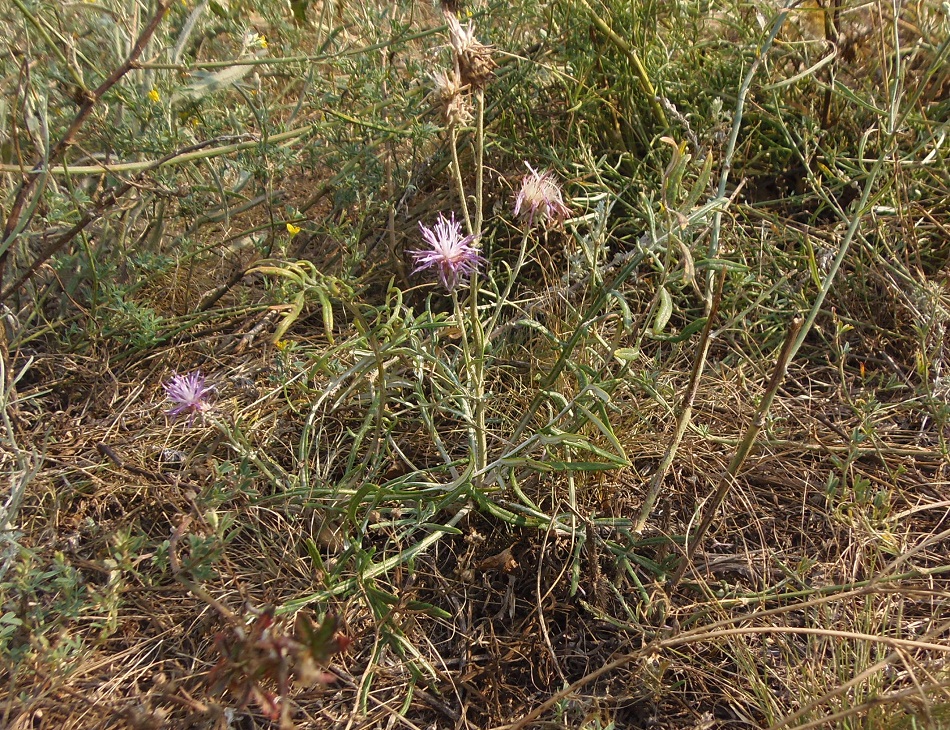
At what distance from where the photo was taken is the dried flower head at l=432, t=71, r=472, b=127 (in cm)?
123

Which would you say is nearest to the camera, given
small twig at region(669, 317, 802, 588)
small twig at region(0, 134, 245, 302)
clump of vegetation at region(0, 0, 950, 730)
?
small twig at region(669, 317, 802, 588)

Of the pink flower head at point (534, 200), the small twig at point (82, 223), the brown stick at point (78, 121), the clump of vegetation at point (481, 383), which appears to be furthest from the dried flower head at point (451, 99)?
the small twig at point (82, 223)

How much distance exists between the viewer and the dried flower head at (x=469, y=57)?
1.21 meters

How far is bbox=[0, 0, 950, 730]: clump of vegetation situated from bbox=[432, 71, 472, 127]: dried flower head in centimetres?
1

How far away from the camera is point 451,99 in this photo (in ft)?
4.05

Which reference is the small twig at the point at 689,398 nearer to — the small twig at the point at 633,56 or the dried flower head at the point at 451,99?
the dried flower head at the point at 451,99

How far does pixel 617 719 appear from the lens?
1.38 m

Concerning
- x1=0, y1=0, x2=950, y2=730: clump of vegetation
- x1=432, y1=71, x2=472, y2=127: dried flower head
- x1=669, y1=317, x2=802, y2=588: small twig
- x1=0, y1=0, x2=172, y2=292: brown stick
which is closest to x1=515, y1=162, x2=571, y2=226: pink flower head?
x1=0, y1=0, x2=950, y2=730: clump of vegetation

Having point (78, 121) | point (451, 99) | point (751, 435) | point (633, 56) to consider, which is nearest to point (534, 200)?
point (451, 99)

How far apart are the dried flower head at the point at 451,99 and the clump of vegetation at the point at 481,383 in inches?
0.6

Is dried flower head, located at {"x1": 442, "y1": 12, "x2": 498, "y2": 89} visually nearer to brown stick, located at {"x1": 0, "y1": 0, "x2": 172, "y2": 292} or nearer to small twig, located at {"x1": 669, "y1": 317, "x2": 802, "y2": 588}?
small twig, located at {"x1": 669, "y1": 317, "x2": 802, "y2": 588}

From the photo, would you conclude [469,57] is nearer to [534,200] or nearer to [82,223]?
Answer: [534,200]

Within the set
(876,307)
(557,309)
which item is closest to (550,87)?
(557,309)

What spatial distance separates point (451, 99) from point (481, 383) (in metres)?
0.52
